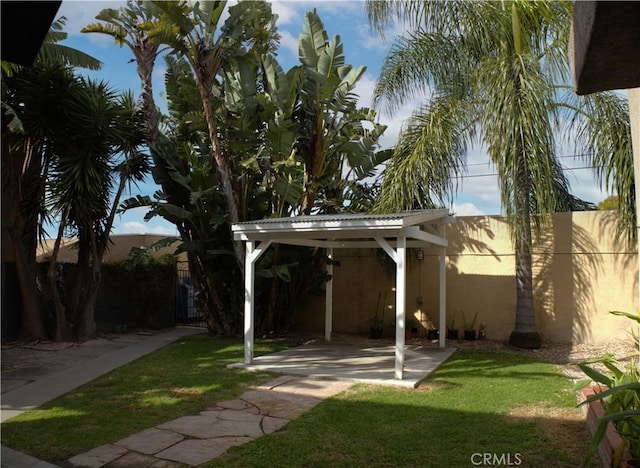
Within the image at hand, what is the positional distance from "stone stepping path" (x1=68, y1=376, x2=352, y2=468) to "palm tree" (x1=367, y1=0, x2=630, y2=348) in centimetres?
449

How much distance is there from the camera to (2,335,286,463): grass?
539 centimetres

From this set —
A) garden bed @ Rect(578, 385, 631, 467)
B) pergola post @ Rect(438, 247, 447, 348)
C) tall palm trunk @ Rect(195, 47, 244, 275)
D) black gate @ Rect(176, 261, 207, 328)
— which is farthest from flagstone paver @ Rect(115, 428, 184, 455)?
black gate @ Rect(176, 261, 207, 328)

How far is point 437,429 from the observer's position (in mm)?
5566

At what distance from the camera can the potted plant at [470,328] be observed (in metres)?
11.6

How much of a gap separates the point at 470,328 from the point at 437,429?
259 inches

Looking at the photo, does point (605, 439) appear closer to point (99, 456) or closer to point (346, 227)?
point (99, 456)

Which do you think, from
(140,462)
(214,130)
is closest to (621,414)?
(140,462)

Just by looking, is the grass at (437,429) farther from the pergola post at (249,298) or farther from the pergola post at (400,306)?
the pergola post at (249,298)

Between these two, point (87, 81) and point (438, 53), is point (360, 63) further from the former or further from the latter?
point (87, 81)

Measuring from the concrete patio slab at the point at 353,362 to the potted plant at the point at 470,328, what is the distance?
4.07 feet

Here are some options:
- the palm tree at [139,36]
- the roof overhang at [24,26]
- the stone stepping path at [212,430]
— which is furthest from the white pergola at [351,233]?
the roof overhang at [24,26]

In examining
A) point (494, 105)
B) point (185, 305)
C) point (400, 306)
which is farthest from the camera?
point (185, 305)

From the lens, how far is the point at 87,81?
11.7 m

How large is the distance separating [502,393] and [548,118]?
488 cm
